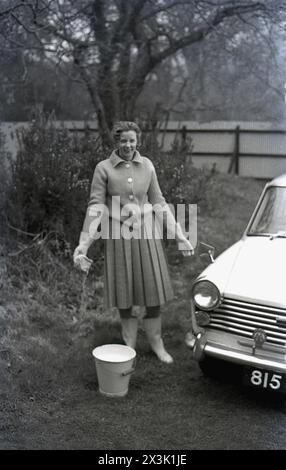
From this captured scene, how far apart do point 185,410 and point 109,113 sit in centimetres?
535

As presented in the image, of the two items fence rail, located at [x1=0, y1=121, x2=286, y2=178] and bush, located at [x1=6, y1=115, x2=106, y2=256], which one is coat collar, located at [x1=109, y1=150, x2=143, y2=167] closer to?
bush, located at [x1=6, y1=115, x2=106, y2=256]

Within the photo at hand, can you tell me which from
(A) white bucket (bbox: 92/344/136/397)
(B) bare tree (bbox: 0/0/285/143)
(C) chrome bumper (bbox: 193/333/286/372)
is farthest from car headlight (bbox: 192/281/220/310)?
(B) bare tree (bbox: 0/0/285/143)

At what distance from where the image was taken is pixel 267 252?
146 inches

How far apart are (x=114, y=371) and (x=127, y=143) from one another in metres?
1.47

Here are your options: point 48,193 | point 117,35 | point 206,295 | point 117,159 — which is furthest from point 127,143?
point 117,35

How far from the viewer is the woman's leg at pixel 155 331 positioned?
159 inches

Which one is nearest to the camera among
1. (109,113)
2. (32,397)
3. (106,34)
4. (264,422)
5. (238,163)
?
(264,422)

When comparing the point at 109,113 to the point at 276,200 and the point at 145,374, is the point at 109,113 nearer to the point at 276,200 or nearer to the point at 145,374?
the point at 276,200

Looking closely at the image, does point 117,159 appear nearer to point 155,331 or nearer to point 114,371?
point 155,331

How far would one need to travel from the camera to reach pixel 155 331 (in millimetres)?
4090

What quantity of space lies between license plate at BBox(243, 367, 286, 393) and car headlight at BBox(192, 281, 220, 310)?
43 cm

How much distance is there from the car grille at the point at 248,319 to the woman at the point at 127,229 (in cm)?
64

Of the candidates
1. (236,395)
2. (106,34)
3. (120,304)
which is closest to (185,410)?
(236,395)

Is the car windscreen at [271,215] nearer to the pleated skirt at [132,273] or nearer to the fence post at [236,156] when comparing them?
the pleated skirt at [132,273]
